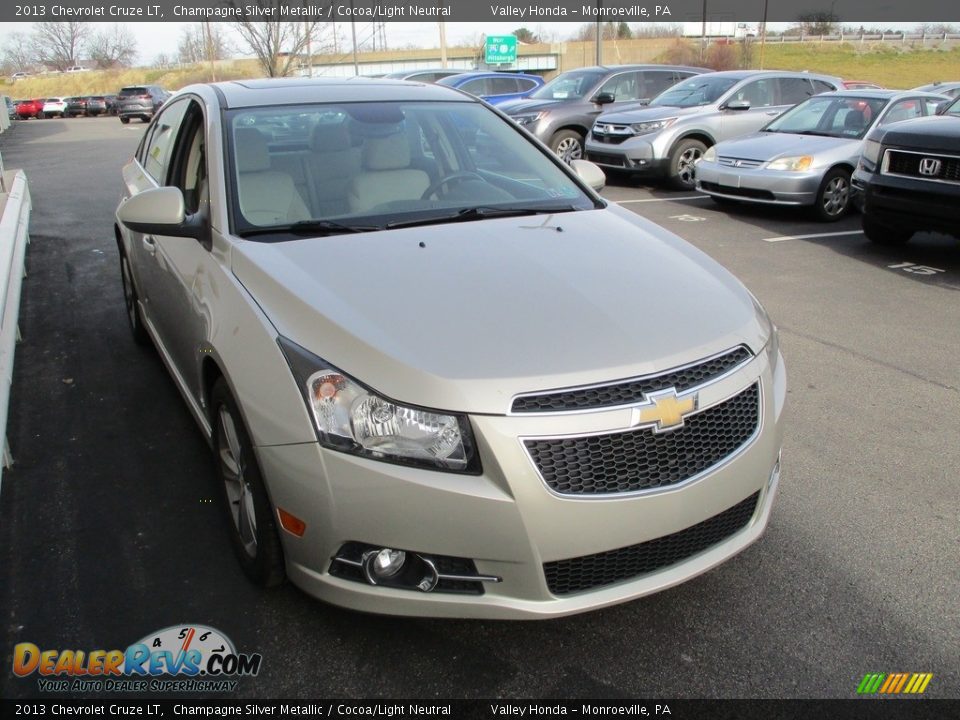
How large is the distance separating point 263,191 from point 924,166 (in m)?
5.97

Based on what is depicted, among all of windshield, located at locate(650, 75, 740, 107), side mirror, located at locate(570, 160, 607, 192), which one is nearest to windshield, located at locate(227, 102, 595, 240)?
side mirror, located at locate(570, 160, 607, 192)

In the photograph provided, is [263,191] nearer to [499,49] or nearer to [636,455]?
[636,455]

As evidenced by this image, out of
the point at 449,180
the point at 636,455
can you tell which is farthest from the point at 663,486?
the point at 449,180

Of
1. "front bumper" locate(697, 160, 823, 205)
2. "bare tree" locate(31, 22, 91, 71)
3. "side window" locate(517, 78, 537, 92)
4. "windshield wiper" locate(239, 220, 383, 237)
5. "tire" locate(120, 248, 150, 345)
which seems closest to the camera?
"windshield wiper" locate(239, 220, 383, 237)

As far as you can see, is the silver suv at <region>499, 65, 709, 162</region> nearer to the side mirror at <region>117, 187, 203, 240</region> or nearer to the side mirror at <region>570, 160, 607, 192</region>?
the side mirror at <region>570, 160, 607, 192</region>

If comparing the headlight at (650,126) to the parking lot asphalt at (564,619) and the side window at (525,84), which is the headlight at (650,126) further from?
the parking lot asphalt at (564,619)

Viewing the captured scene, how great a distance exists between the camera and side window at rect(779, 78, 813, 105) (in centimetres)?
1255

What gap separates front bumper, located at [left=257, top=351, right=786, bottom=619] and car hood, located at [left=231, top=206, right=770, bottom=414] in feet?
0.55

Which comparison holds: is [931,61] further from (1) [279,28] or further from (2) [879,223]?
(2) [879,223]

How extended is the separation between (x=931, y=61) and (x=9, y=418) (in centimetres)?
6317

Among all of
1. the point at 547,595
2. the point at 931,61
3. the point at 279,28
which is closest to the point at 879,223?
the point at 547,595

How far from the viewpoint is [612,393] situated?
7.38 ft

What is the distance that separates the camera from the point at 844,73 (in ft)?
168

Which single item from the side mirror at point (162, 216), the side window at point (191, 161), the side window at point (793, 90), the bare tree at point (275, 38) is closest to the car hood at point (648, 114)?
the side window at point (793, 90)
